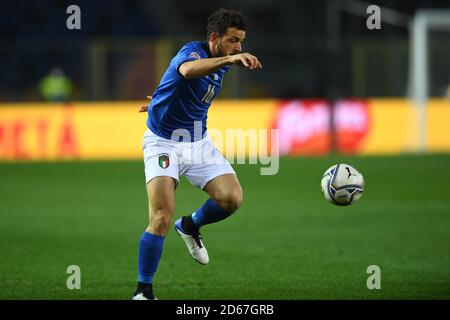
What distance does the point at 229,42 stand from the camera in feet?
25.1

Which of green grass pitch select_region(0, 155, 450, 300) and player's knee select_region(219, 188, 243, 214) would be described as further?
green grass pitch select_region(0, 155, 450, 300)

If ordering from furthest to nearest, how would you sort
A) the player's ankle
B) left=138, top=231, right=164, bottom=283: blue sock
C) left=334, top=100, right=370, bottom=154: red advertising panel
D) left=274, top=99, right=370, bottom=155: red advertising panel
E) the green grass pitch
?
left=334, top=100, right=370, bottom=154: red advertising panel → left=274, top=99, right=370, bottom=155: red advertising panel → the player's ankle → the green grass pitch → left=138, top=231, right=164, bottom=283: blue sock

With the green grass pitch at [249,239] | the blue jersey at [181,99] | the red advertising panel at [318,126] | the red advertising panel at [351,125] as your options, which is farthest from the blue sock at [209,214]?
the red advertising panel at [351,125]

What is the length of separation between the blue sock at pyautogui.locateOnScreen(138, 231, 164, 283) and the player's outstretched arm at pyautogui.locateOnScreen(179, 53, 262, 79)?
49.5 inches

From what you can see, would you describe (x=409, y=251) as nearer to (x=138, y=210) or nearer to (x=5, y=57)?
(x=138, y=210)

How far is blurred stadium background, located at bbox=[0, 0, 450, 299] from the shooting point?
29.5 ft

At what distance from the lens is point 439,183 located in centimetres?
1691

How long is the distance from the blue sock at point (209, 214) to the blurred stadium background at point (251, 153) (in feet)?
1.71

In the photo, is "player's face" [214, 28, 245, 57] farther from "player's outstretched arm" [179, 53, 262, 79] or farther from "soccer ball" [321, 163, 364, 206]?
"soccer ball" [321, 163, 364, 206]

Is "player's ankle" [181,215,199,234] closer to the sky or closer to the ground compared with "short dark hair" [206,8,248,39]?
closer to the ground

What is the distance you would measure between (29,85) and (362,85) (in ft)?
35.0

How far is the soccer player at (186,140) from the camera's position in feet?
24.5

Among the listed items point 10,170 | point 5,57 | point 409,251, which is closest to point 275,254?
point 409,251

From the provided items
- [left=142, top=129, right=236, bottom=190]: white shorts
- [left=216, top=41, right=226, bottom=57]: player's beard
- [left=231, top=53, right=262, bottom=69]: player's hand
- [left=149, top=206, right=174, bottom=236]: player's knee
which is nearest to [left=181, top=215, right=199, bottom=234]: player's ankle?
[left=142, top=129, right=236, bottom=190]: white shorts
